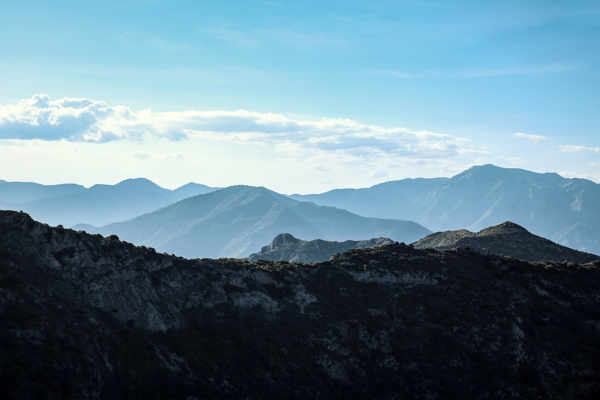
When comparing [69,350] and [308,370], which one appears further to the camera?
[308,370]

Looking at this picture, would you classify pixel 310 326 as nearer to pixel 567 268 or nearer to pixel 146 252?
pixel 146 252

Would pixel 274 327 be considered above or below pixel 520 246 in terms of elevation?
below

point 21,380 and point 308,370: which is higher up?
point 21,380

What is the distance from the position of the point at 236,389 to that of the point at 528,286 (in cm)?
6082

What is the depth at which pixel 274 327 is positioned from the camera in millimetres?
65812

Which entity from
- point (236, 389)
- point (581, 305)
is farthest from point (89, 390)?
point (581, 305)

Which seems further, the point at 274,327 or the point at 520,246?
the point at 520,246

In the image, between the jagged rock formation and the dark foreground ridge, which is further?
the jagged rock formation

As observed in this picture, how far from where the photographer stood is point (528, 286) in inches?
3280

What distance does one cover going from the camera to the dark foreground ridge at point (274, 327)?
47344 millimetres

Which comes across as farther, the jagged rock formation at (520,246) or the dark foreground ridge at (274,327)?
the jagged rock formation at (520,246)

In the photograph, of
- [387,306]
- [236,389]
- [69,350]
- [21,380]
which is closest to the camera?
[21,380]

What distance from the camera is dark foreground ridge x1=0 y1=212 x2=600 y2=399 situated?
47344 millimetres

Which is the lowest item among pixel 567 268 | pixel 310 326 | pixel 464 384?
pixel 464 384
